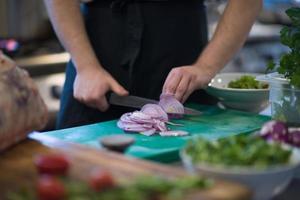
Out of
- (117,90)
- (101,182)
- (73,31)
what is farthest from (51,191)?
(73,31)

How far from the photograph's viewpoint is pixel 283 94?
4.26 feet

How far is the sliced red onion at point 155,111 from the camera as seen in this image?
1268 mm

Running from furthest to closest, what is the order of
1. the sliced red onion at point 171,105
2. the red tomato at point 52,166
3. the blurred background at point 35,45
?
the blurred background at point 35,45
the sliced red onion at point 171,105
the red tomato at point 52,166

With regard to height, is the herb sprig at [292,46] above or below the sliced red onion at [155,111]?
above

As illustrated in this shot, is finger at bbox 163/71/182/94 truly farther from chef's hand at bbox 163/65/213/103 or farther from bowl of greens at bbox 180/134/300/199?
bowl of greens at bbox 180/134/300/199

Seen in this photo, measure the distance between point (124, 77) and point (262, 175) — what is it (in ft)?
2.53

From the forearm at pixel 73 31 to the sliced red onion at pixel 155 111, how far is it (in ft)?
0.72

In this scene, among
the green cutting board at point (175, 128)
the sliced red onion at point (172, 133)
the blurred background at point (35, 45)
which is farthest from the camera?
the blurred background at point (35, 45)

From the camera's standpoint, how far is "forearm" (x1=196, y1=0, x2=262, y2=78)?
150 cm

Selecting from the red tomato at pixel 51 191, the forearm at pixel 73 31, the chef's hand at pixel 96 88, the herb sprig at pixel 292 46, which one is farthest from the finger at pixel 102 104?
the red tomato at pixel 51 191

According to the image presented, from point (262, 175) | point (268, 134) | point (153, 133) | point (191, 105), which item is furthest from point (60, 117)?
point (262, 175)

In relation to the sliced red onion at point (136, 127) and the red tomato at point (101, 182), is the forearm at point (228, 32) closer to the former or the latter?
the sliced red onion at point (136, 127)

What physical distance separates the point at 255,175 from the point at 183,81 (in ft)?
1.93

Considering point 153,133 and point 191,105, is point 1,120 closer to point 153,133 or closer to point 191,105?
point 153,133
